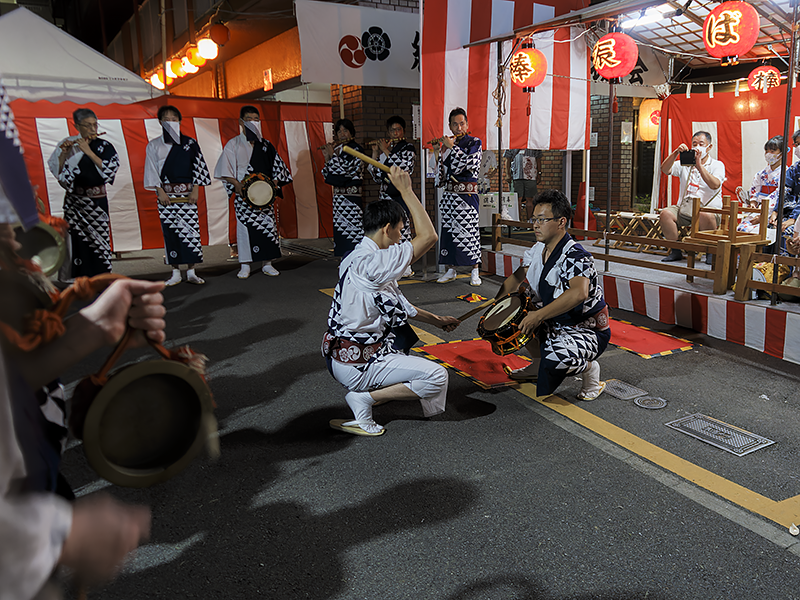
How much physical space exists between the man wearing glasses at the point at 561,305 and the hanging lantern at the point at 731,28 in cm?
336

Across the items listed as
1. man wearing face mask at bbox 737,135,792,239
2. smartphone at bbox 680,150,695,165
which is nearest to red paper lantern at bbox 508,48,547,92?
smartphone at bbox 680,150,695,165

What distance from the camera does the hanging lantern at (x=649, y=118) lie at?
11680 mm

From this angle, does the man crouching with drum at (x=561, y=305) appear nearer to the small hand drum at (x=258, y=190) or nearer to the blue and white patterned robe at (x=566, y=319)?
the blue and white patterned robe at (x=566, y=319)

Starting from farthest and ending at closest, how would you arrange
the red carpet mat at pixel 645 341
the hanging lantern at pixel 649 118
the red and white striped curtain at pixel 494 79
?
the hanging lantern at pixel 649 118
the red and white striped curtain at pixel 494 79
the red carpet mat at pixel 645 341

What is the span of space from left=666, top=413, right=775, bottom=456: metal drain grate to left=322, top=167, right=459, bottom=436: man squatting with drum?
1399 millimetres

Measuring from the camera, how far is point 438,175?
715cm

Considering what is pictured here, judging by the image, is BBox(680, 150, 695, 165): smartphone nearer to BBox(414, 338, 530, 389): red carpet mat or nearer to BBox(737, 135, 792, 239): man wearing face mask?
BBox(737, 135, 792, 239): man wearing face mask

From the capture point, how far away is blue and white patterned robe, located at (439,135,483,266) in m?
6.77

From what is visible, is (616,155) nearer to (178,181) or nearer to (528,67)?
(528,67)

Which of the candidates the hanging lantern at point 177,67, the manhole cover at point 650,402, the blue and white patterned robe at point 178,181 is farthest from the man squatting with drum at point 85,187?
the manhole cover at point 650,402

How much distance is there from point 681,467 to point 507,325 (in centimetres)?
123

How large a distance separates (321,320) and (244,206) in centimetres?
277

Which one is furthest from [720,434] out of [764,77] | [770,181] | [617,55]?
[764,77]

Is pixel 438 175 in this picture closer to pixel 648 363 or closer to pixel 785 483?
pixel 648 363
